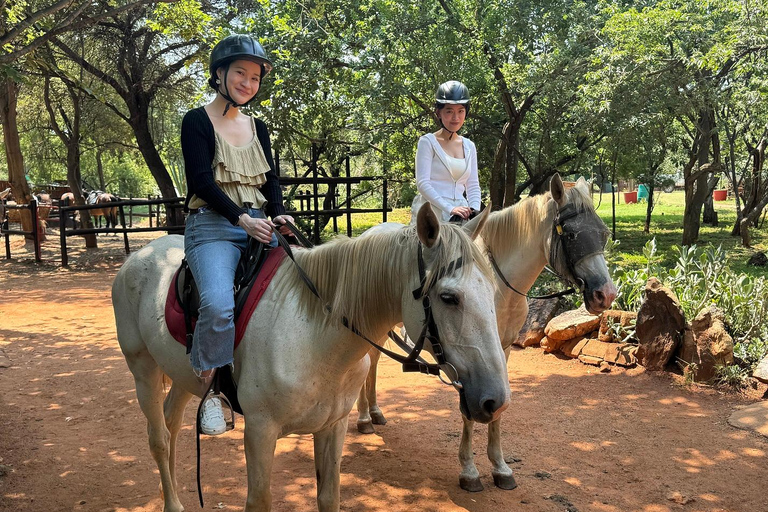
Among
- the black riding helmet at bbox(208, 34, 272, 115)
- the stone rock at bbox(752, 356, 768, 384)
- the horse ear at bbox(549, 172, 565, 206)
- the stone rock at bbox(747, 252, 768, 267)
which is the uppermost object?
the black riding helmet at bbox(208, 34, 272, 115)

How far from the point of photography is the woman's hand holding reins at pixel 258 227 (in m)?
2.50

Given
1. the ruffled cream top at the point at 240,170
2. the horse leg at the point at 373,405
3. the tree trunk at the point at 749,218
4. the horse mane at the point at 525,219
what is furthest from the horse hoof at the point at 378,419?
the tree trunk at the point at 749,218

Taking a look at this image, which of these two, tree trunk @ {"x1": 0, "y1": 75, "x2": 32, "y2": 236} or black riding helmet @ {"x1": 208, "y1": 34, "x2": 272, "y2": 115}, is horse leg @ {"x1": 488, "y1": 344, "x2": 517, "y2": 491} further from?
tree trunk @ {"x1": 0, "y1": 75, "x2": 32, "y2": 236}

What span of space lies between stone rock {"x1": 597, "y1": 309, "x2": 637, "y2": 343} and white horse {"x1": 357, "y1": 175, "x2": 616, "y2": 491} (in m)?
3.12

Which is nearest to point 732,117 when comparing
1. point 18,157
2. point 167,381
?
point 167,381

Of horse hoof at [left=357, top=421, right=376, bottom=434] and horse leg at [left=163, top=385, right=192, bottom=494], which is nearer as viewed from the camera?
horse leg at [left=163, top=385, right=192, bottom=494]

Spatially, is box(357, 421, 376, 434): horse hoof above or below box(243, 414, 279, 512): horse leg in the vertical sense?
below

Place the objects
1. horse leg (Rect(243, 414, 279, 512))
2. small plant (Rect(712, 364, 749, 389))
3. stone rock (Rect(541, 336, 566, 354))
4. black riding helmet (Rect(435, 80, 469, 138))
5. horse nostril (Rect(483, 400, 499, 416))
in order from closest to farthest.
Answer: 1. horse nostril (Rect(483, 400, 499, 416))
2. horse leg (Rect(243, 414, 279, 512))
3. black riding helmet (Rect(435, 80, 469, 138))
4. small plant (Rect(712, 364, 749, 389))
5. stone rock (Rect(541, 336, 566, 354))

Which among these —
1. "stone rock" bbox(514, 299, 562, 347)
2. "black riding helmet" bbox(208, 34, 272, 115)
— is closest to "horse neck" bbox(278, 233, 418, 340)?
Result: "black riding helmet" bbox(208, 34, 272, 115)

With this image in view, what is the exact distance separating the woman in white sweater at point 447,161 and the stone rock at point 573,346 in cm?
324

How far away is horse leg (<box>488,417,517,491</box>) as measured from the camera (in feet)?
12.4

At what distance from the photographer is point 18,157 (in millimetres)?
15023

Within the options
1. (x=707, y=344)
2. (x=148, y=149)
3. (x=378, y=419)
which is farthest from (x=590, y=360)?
(x=148, y=149)

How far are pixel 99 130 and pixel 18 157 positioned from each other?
8207 millimetres
